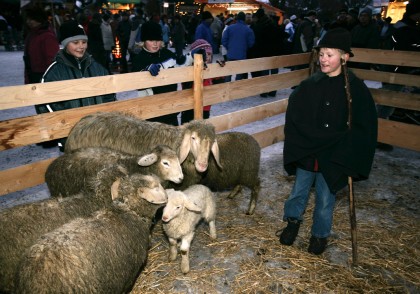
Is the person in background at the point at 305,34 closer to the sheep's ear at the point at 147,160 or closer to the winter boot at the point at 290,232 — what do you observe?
the winter boot at the point at 290,232

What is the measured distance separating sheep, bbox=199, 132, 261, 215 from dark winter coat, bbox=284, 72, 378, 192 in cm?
98

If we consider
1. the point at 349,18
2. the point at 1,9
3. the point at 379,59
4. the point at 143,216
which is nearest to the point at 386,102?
the point at 379,59

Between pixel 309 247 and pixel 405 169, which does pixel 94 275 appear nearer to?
pixel 309 247

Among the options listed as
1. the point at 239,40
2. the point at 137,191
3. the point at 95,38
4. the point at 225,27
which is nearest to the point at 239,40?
the point at 239,40

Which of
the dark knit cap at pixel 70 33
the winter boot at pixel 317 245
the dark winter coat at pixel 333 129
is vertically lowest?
the winter boot at pixel 317 245

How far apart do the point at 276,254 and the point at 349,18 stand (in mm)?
6952

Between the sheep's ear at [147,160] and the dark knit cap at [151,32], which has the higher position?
the dark knit cap at [151,32]

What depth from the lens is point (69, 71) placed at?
358 cm

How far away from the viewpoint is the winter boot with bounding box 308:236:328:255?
10.6 feet

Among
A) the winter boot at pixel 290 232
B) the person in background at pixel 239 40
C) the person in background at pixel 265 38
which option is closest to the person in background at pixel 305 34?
the person in background at pixel 265 38

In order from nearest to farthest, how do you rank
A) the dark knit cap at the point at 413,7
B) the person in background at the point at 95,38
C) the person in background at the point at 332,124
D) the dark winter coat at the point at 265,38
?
the person in background at the point at 332,124
the dark knit cap at the point at 413,7
the person in background at the point at 95,38
the dark winter coat at the point at 265,38

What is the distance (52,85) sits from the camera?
312 cm

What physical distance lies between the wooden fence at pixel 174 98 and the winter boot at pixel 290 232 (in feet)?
6.25

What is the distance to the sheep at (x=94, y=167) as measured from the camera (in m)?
2.90
